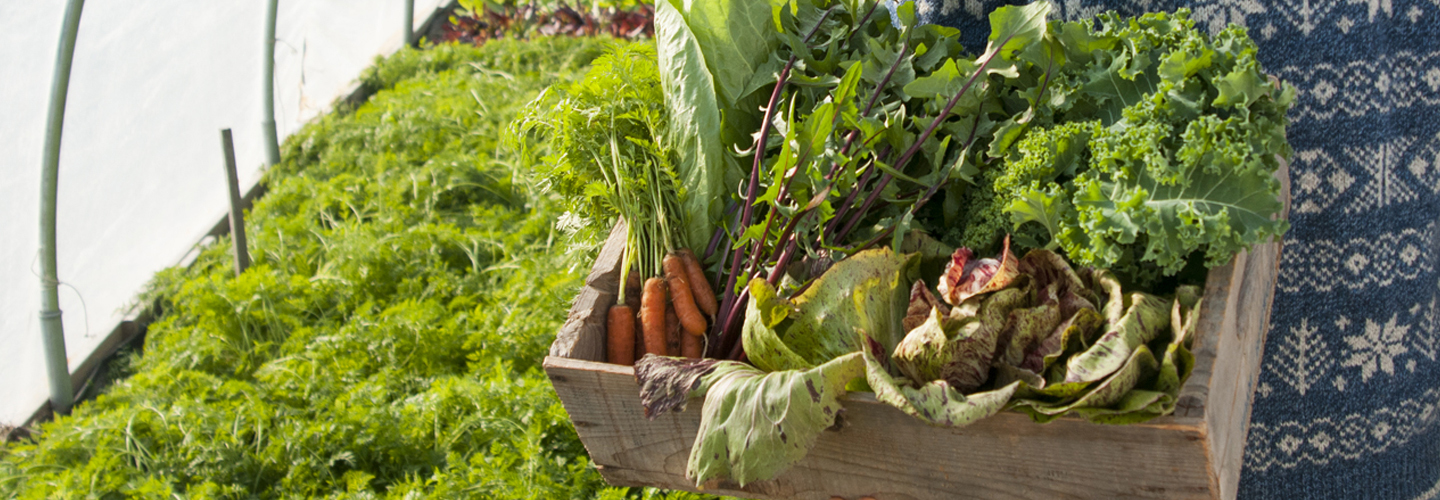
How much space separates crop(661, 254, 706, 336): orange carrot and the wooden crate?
160 mm

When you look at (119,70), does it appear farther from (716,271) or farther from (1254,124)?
(1254,124)

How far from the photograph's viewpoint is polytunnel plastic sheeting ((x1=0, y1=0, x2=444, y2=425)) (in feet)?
10.6

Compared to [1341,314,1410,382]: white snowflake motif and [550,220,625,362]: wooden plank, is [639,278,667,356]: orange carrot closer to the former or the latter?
[550,220,625,362]: wooden plank

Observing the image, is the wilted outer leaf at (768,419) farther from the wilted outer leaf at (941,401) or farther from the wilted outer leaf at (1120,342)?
the wilted outer leaf at (1120,342)

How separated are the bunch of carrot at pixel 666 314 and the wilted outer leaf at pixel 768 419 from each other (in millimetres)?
346

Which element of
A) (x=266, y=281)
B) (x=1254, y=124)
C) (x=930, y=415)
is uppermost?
(x=1254, y=124)

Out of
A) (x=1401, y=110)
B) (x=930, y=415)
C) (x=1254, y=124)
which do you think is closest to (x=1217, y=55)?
(x=1254, y=124)

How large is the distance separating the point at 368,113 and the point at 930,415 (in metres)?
4.11

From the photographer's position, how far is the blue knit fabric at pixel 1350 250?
4.73ft

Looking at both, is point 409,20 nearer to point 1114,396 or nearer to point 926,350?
point 926,350

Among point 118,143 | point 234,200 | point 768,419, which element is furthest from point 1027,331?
point 118,143

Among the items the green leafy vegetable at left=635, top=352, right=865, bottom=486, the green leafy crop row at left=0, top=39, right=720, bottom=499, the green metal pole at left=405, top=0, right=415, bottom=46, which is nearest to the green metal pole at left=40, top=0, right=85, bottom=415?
the green leafy crop row at left=0, top=39, right=720, bottom=499

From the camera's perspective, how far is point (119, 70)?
3637 millimetres

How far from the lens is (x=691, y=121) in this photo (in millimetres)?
1611
